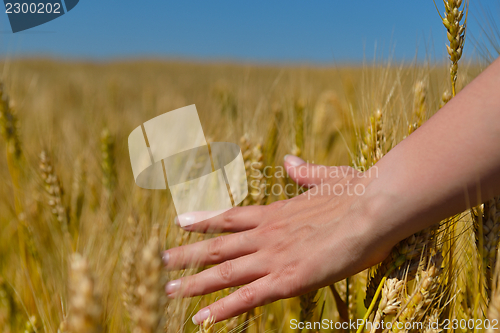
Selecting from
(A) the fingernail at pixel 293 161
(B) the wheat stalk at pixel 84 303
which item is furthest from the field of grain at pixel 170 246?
(A) the fingernail at pixel 293 161

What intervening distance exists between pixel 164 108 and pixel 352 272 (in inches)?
86.0

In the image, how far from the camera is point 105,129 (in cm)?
166

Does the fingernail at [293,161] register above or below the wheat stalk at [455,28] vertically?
below

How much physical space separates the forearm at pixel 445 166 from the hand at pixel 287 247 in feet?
0.18

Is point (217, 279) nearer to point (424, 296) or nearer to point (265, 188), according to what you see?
point (265, 188)

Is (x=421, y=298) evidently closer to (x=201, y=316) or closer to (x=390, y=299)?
(x=390, y=299)

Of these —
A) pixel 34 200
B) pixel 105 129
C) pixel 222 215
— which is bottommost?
pixel 222 215

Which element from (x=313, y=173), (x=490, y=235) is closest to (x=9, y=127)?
(x=313, y=173)

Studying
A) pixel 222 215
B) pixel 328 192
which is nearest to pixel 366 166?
pixel 328 192

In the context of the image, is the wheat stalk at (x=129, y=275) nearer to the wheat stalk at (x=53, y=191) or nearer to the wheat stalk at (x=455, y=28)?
the wheat stalk at (x=53, y=191)

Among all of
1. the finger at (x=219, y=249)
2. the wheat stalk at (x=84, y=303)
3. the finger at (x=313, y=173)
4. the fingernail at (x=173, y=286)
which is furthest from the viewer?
the finger at (x=313, y=173)

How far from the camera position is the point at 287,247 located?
2.70ft

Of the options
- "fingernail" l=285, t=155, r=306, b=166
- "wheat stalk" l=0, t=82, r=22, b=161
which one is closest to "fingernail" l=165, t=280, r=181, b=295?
"fingernail" l=285, t=155, r=306, b=166

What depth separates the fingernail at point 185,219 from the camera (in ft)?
3.15
